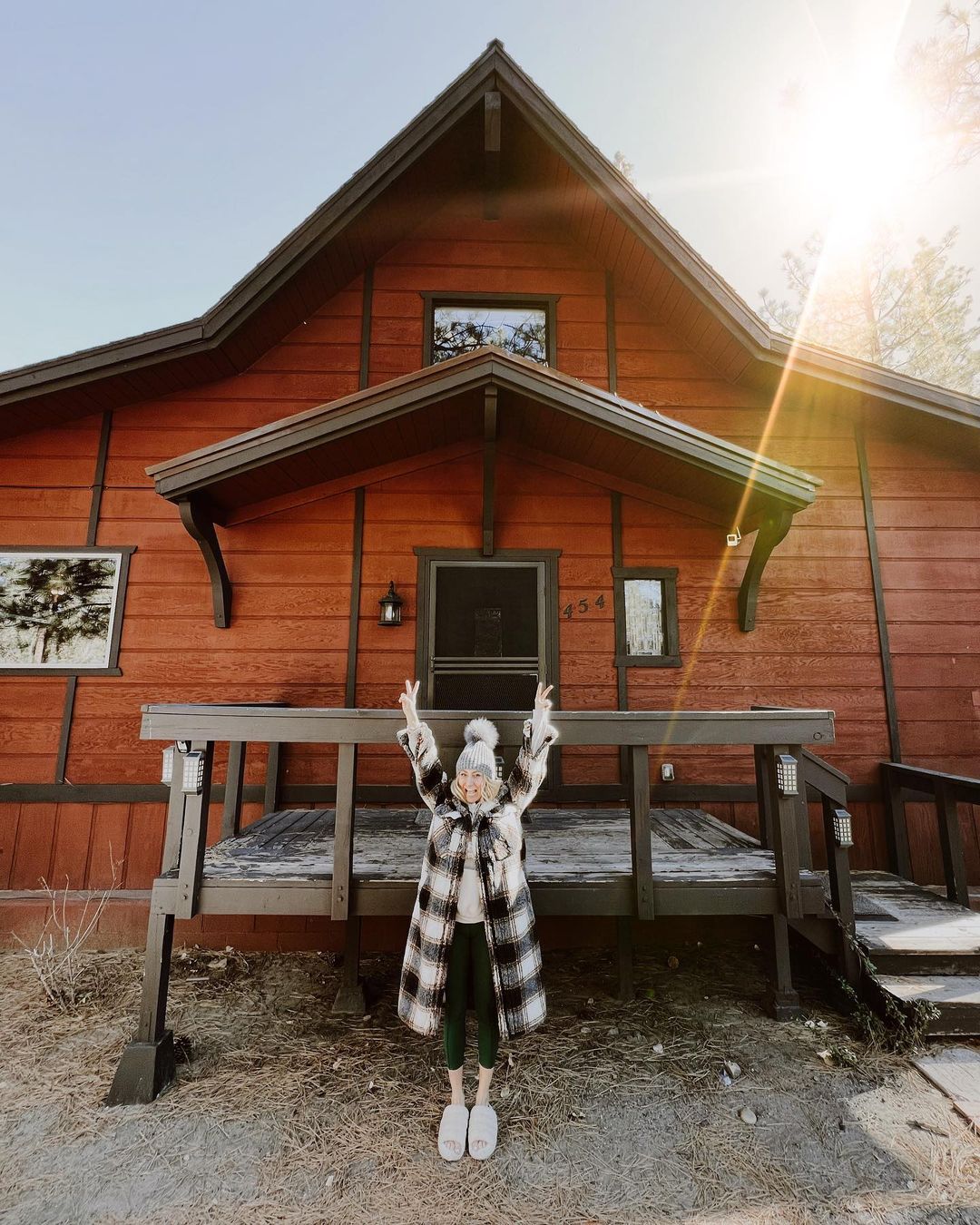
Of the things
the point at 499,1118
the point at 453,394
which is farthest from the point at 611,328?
the point at 499,1118

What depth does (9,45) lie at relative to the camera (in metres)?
7.63

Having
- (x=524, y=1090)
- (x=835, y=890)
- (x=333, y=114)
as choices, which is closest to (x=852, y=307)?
(x=333, y=114)

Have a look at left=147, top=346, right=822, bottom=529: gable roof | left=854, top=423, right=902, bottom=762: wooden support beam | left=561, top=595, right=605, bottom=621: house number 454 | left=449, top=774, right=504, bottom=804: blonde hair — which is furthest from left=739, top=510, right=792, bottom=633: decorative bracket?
left=449, top=774, right=504, bottom=804: blonde hair

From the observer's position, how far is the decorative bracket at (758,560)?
15.2 feet

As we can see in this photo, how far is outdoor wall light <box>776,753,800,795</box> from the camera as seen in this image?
3168 mm

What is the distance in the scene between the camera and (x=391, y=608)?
5.02m

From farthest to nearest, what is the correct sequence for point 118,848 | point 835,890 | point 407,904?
point 118,848 < point 835,890 < point 407,904

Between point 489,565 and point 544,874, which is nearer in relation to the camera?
point 544,874

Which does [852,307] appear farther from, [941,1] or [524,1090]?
[524,1090]

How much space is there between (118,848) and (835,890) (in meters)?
5.27

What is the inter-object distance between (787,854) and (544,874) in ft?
4.33

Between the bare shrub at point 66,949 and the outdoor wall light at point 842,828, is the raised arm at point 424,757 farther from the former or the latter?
the bare shrub at point 66,949

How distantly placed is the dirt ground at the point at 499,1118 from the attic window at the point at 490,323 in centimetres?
544

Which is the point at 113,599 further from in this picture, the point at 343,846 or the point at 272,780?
the point at 343,846
